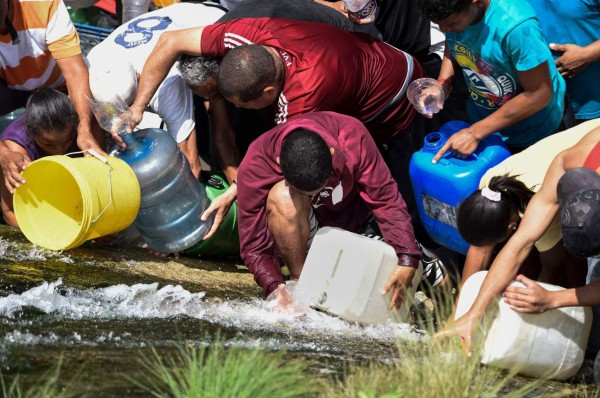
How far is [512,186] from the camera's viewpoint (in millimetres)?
4770

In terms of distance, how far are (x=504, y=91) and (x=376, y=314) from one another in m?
1.49

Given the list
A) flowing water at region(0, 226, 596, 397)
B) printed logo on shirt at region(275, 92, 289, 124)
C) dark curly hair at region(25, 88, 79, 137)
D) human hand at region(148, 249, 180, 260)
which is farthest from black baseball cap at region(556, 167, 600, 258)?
dark curly hair at region(25, 88, 79, 137)

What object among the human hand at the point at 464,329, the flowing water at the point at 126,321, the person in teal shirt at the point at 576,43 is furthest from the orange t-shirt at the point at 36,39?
the human hand at the point at 464,329

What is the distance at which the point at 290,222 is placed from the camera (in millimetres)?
5105

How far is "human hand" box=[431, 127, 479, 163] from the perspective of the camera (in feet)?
17.3

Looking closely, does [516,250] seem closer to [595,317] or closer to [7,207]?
[595,317]

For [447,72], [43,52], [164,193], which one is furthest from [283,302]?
[43,52]

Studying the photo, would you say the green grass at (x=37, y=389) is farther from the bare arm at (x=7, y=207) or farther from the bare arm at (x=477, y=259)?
the bare arm at (x=7, y=207)

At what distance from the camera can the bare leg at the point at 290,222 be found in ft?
16.6

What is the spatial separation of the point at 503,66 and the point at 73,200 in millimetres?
2644

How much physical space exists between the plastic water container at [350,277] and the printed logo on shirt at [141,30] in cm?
206

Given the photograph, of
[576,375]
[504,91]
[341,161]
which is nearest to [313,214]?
[341,161]

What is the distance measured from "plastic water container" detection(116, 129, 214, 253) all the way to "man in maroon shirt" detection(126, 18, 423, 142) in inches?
7.9

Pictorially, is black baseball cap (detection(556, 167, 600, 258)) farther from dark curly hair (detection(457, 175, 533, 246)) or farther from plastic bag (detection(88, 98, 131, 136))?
plastic bag (detection(88, 98, 131, 136))
